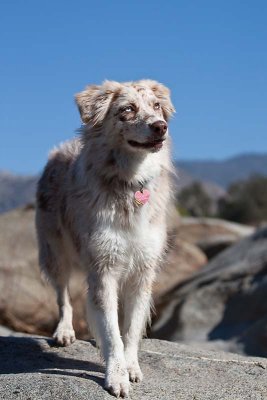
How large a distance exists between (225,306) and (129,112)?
855cm

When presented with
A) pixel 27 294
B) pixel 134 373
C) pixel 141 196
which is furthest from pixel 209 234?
pixel 134 373

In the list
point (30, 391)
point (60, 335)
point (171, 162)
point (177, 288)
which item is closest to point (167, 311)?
point (177, 288)

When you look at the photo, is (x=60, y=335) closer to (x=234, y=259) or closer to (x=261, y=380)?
(x=261, y=380)

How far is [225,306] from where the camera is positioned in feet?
51.2

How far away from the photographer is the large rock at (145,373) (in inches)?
270

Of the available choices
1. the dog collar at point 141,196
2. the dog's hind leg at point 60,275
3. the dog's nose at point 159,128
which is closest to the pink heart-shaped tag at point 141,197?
the dog collar at point 141,196

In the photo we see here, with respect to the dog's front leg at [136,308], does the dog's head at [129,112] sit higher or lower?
higher

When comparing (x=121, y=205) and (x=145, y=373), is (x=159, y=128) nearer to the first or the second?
(x=121, y=205)

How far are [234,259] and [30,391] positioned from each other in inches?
422

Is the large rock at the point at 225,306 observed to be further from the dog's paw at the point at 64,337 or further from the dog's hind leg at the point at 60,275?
the dog's paw at the point at 64,337

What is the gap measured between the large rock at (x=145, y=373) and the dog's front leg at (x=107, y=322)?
20 cm

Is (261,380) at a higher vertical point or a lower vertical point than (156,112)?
lower

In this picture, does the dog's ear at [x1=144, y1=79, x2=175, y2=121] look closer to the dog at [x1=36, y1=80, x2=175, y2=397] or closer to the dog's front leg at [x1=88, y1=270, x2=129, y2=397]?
the dog at [x1=36, y1=80, x2=175, y2=397]

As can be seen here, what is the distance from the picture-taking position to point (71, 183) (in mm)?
8359
